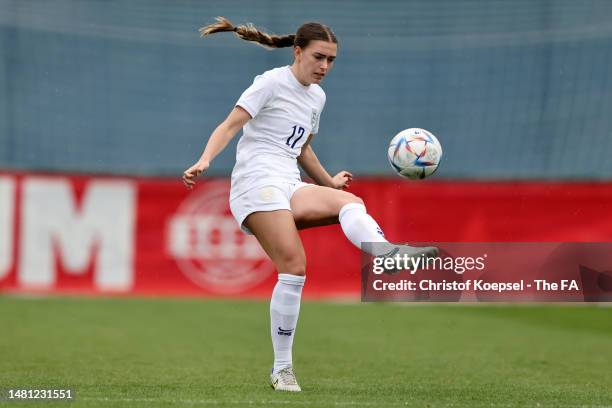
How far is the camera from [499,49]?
61.7ft

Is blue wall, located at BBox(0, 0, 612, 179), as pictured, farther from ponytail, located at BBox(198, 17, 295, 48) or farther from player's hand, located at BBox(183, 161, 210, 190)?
player's hand, located at BBox(183, 161, 210, 190)

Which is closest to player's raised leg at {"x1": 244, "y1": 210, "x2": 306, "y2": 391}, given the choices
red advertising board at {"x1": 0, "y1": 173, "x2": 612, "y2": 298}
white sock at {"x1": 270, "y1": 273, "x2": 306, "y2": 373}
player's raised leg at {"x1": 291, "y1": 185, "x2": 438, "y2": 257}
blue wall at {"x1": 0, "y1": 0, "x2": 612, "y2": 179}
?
white sock at {"x1": 270, "y1": 273, "x2": 306, "y2": 373}

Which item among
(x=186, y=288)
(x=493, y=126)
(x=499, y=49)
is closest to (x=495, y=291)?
(x=186, y=288)

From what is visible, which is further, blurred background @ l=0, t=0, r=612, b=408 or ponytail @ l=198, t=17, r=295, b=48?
blurred background @ l=0, t=0, r=612, b=408

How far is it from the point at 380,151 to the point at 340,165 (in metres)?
0.76

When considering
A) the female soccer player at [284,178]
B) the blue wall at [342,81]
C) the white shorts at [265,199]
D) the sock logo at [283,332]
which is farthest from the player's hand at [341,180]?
the blue wall at [342,81]

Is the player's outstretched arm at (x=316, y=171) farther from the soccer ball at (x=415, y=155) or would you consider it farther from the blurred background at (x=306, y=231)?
the blurred background at (x=306, y=231)

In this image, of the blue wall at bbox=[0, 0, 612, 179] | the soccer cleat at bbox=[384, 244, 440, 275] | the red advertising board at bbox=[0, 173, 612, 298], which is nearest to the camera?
the soccer cleat at bbox=[384, 244, 440, 275]

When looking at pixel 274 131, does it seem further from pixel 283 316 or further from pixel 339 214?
pixel 283 316

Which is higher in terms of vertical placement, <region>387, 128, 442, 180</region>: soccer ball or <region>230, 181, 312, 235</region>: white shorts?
<region>387, 128, 442, 180</region>: soccer ball

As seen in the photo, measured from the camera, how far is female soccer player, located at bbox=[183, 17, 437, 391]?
5770 millimetres

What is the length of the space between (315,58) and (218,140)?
735mm

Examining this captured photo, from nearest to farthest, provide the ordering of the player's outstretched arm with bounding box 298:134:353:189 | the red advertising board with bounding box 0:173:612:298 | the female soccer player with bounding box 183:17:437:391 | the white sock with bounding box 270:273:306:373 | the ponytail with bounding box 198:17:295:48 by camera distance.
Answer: the female soccer player with bounding box 183:17:437:391, the white sock with bounding box 270:273:306:373, the ponytail with bounding box 198:17:295:48, the player's outstretched arm with bounding box 298:134:353:189, the red advertising board with bounding box 0:173:612:298

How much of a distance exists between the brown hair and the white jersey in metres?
0.18
